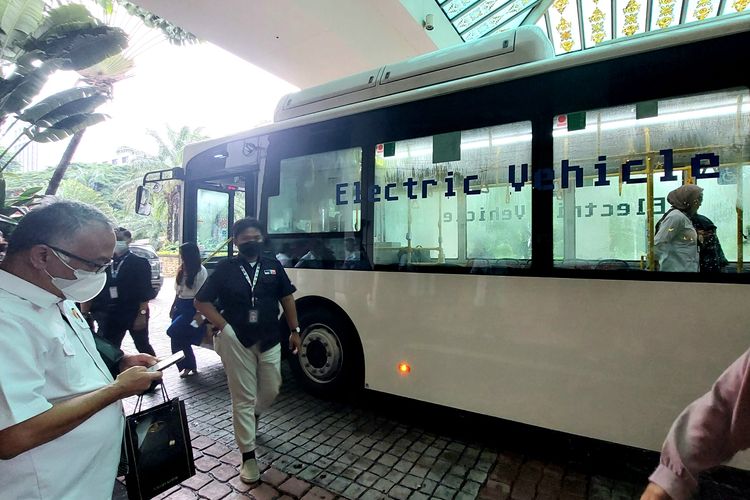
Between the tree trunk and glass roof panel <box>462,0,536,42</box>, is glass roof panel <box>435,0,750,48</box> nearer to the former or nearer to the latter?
glass roof panel <box>462,0,536,42</box>

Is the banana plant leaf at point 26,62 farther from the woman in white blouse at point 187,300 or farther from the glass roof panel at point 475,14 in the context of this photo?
the glass roof panel at point 475,14

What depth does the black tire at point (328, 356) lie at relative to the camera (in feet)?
13.2

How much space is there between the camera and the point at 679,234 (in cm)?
262

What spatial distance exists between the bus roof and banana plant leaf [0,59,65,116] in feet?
10.1

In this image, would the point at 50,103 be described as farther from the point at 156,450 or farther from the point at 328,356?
the point at 156,450

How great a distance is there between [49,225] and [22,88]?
20.9ft

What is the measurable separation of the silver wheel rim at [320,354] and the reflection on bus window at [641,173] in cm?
235

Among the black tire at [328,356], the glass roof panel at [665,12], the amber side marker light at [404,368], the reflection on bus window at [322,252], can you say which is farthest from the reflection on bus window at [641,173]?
the glass roof panel at [665,12]

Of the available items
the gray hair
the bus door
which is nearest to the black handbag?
the gray hair

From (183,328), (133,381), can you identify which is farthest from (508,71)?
(183,328)

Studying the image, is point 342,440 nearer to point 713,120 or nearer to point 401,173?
point 401,173

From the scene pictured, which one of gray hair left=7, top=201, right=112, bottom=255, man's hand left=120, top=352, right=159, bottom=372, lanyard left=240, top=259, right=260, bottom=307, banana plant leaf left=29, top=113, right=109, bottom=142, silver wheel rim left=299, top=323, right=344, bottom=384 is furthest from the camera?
banana plant leaf left=29, top=113, right=109, bottom=142

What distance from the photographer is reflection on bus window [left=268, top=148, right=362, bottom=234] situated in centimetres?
404

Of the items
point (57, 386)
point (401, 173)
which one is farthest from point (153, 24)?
point (57, 386)
